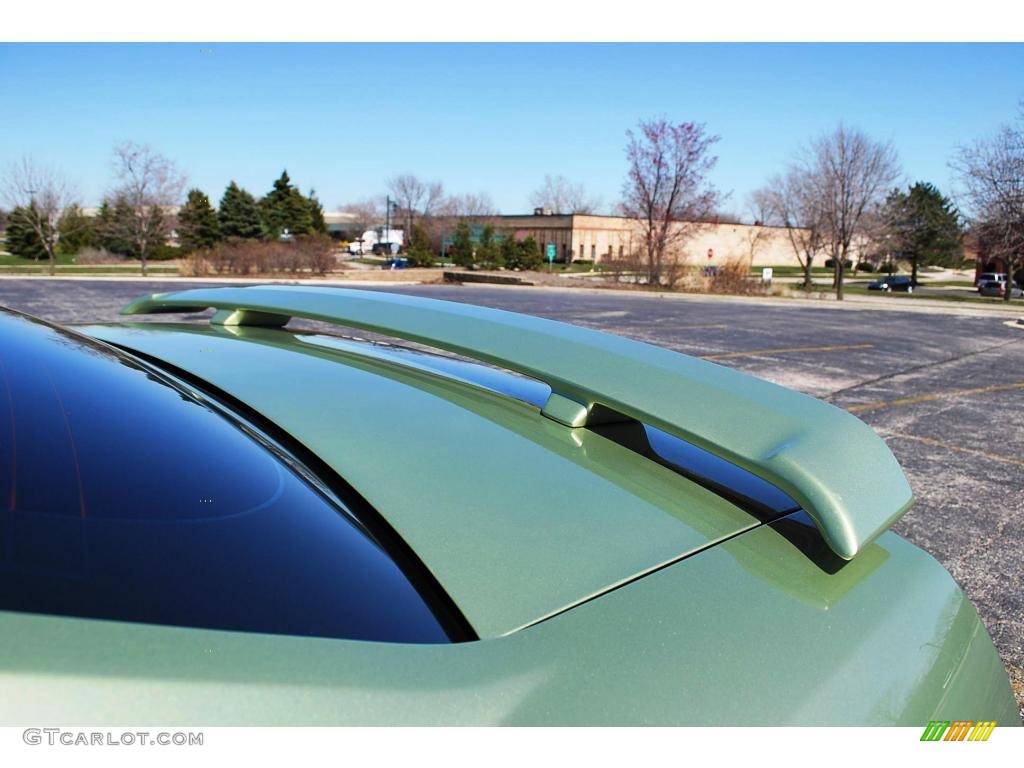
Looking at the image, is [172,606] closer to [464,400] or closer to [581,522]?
[581,522]

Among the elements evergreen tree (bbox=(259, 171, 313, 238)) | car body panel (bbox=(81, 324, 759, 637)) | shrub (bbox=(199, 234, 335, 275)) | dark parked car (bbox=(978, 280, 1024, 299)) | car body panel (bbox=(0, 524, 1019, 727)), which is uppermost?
evergreen tree (bbox=(259, 171, 313, 238))

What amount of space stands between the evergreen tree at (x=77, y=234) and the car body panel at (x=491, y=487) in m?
49.7

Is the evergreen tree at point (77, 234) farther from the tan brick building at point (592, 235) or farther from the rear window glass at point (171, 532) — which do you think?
the rear window glass at point (171, 532)

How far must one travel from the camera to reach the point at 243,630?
0.85m

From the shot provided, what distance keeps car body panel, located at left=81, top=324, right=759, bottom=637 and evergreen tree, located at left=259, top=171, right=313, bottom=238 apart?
63.2 metres

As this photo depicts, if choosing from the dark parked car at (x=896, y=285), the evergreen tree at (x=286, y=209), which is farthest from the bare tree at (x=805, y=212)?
the evergreen tree at (x=286, y=209)

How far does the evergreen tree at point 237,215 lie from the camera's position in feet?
192

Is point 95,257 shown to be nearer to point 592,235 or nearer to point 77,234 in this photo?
point 77,234

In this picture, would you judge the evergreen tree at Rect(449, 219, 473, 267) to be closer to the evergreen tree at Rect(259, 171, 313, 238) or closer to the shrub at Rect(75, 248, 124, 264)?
the evergreen tree at Rect(259, 171, 313, 238)

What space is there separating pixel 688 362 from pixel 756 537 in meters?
0.58

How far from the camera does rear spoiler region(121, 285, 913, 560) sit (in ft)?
4.11

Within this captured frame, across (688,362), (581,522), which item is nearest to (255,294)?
(688,362)

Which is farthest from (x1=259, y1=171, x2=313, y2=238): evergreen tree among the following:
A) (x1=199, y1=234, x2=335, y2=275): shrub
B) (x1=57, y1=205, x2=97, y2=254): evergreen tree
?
(x1=199, y1=234, x2=335, y2=275): shrub
